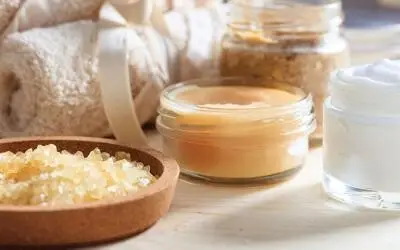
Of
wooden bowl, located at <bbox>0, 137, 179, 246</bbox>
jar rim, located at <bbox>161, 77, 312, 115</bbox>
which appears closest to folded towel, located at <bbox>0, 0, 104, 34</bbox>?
jar rim, located at <bbox>161, 77, 312, 115</bbox>

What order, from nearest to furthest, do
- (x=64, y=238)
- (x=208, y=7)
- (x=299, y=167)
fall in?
(x=64, y=238) < (x=299, y=167) < (x=208, y=7)

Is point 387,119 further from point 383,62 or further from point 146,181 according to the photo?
point 146,181

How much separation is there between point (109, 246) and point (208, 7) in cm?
37

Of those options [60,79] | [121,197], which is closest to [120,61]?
[60,79]

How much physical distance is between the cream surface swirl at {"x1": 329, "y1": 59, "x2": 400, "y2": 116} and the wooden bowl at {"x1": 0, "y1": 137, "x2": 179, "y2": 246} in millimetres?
129

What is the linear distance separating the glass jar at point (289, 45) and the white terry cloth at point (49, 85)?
0.12 m

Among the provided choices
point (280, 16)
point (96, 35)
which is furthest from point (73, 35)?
point (280, 16)

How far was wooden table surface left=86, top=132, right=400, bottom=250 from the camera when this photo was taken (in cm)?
→ 46

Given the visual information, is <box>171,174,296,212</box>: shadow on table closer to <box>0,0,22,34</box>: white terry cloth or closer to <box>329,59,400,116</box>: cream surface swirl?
<box>329,59,400,116</box>: cream surface swirl

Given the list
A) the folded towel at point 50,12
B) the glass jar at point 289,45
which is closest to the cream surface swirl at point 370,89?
the glass jar at point 289,45

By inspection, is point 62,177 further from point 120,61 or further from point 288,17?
point 288,17

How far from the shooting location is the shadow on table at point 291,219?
1.56 ft

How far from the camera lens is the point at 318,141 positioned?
665 millimetres

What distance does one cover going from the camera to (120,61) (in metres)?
0.59
